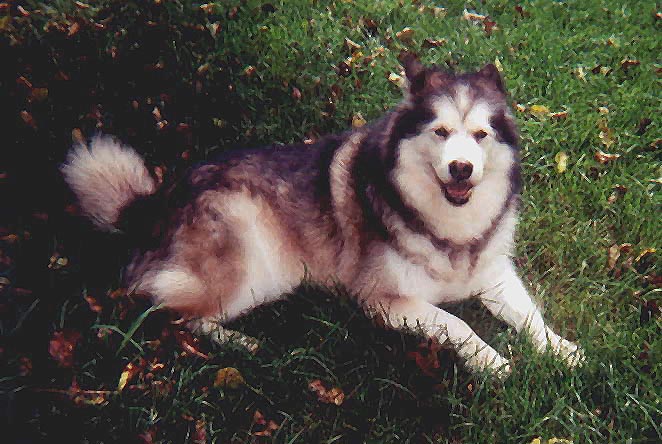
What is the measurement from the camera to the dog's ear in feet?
9.80

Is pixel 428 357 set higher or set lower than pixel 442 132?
lower

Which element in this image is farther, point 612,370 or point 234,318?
point 234,318

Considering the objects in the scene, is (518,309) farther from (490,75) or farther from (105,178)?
(105,178)

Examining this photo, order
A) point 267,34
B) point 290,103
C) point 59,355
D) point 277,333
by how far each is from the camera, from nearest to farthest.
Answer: point 59,355 < point 277,333 < point 290,103 < point 267,34

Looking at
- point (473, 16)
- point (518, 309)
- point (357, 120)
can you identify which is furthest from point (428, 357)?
point (473, 16)

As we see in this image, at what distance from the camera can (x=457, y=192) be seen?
291cm

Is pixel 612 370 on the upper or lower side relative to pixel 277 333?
lower

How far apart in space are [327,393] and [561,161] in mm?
2349

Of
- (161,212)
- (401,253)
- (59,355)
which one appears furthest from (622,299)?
(59,355)

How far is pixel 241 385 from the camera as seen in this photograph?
2.71m

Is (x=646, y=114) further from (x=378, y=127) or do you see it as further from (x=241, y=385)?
(x=241, y=385)

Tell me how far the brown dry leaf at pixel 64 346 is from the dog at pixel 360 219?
0.39m

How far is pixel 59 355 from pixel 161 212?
31.9 inches

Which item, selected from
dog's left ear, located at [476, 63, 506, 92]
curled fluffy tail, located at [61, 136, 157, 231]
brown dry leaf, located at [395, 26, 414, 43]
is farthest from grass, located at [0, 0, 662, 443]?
dog's left ear, located at [476, 63, 506, 92]
